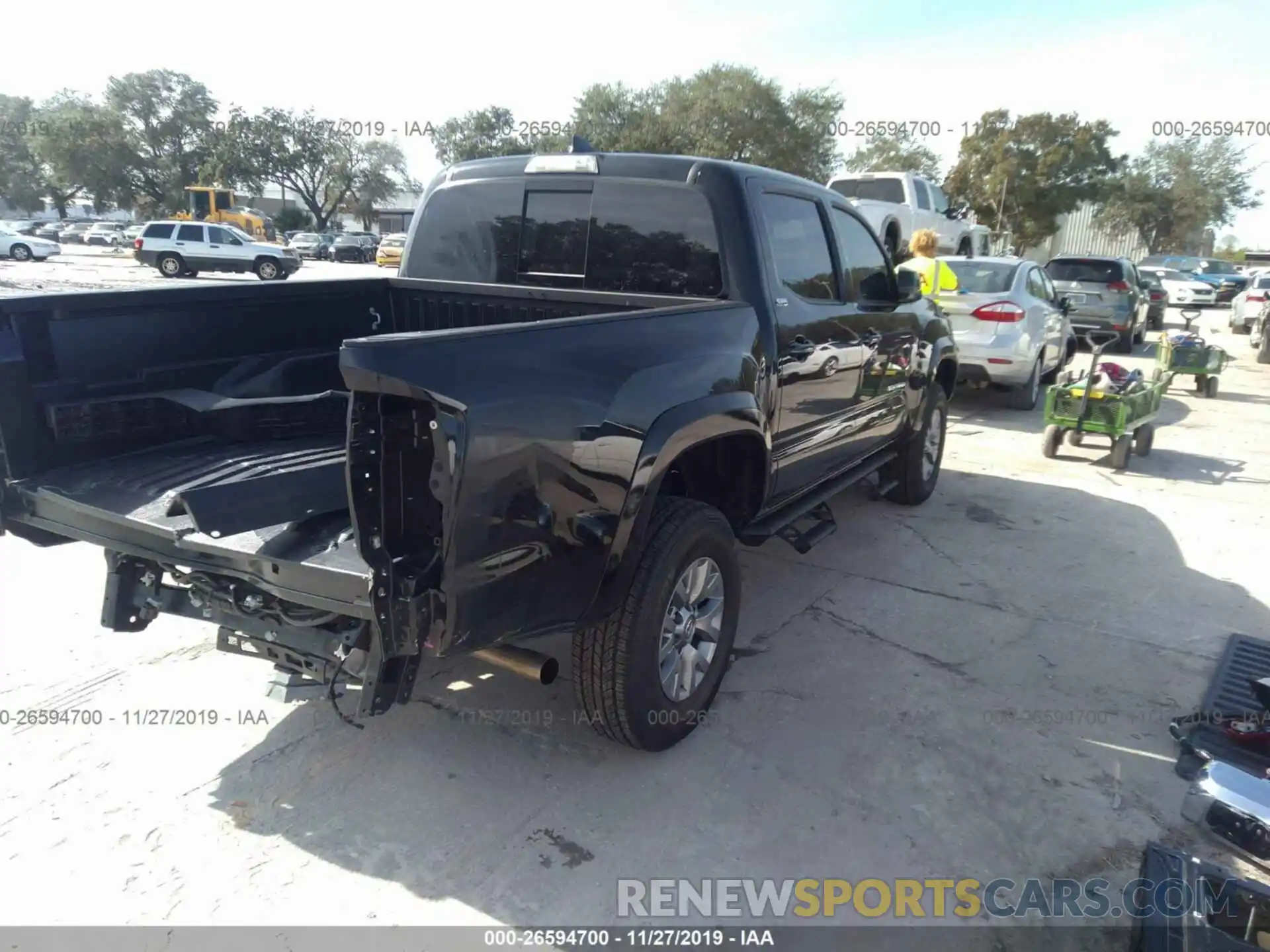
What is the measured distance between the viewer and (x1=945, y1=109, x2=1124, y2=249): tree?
33.5 m

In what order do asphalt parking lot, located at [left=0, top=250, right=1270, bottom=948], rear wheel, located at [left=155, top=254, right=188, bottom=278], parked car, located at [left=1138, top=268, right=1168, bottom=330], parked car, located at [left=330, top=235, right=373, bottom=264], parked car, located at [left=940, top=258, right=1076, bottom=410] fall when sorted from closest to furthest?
asphalt parking lot, located at [left=0, top=250, right=1270, bottom=948] < parked car, located at [left=940, top=258, right=1076, bottom=410] < parked car, located at [left=1138, top=268, right=1168, bottom=330] < rear wheel, located at [left=155, top=254, right=188, bottom=278] < parked car, located at [left=330, top=235, right=373, bottom=264]

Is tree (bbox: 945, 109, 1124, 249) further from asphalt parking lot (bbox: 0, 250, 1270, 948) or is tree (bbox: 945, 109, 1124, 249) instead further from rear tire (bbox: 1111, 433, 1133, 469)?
asphalt parking lot (bbox: 0, 250, 1270, 948)

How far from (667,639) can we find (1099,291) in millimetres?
14391

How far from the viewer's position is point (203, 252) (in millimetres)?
27281

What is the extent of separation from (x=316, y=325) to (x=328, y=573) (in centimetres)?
226

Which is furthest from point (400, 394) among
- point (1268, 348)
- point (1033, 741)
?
point (1268, 348)

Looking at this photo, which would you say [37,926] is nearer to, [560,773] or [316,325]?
[560,773]

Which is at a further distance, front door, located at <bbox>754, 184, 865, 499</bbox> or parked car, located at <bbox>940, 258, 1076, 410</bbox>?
parked car, located at <bbox>940, 258, 1076, 410</bbox>

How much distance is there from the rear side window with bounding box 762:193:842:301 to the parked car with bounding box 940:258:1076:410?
18.5 ft

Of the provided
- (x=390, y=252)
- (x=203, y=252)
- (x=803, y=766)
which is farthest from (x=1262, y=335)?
(x=203, y=252)

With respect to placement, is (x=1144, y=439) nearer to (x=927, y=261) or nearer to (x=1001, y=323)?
(x=1001, y=323)

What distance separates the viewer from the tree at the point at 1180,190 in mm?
46438

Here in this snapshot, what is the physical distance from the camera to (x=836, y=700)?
3727 millimetres

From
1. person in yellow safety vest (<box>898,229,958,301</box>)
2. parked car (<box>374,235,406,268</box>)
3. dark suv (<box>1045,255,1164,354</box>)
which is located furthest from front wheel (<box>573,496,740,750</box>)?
parked car (<box>374,235,406,268</box>)
